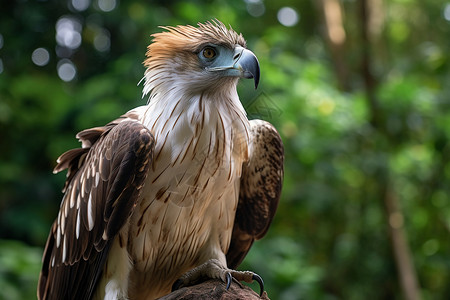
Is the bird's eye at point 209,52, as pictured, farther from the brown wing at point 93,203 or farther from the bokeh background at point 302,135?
the bokeh background at point 302,135

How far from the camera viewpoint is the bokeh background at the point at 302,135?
235 inches

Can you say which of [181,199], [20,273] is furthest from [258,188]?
[20,273]

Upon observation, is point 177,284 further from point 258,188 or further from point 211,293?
point 258,188

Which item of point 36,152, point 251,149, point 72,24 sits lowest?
point 36,152

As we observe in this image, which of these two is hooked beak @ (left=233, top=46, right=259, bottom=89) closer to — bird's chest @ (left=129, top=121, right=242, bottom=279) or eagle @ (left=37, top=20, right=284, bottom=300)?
eagle @ (left=37, top=20, right=284, bottom=300)

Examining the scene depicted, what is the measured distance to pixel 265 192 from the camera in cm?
335

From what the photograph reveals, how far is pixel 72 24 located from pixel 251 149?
527 centimetres

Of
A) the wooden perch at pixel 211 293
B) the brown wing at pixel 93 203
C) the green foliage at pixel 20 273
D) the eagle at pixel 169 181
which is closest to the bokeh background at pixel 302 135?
the green foliage at pixel 20 273

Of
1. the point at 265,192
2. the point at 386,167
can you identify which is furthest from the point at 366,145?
the point at 265,192

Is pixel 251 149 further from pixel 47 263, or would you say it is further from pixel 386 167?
pixel 386 167

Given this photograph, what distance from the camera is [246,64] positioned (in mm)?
2652

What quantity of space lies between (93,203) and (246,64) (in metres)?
1.09

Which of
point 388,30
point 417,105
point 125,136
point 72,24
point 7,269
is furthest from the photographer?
point 388,30

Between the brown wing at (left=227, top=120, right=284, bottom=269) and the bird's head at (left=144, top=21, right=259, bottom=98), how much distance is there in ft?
1.51
